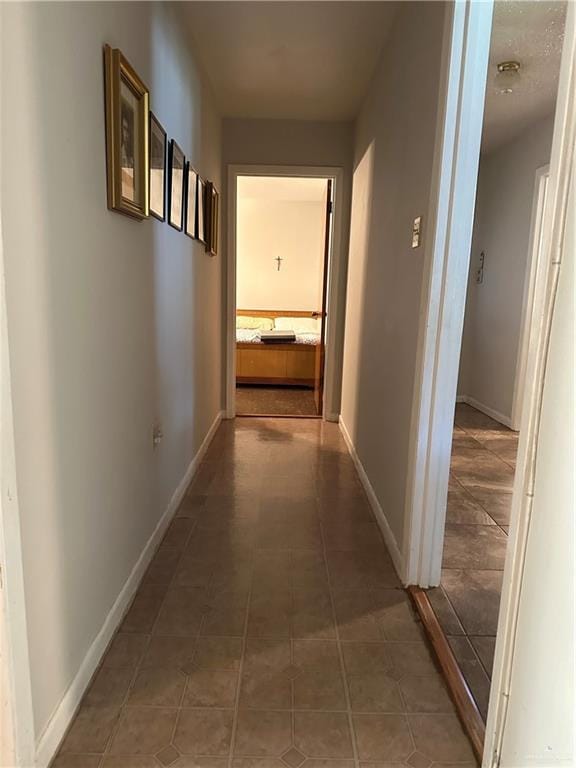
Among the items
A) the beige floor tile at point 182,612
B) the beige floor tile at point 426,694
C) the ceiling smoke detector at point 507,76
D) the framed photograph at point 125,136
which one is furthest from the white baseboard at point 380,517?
the ceiling smoke detector at point 507,76

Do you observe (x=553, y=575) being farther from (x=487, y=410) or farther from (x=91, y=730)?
(x=487, y=410)

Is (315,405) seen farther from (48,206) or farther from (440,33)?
(48,206)

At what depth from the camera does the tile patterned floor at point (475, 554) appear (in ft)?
5.14

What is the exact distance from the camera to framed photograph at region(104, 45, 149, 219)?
1.46 metres

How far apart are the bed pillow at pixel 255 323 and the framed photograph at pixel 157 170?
4.60 metres

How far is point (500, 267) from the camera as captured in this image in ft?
15.5

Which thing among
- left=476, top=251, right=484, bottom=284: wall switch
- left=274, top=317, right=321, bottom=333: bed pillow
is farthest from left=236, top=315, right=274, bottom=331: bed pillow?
left=476, top=251, right=484, bottom=284: wall switch

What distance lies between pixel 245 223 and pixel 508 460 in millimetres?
5453

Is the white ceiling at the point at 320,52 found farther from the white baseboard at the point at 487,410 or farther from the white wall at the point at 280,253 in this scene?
the white wall at the point at 280,253

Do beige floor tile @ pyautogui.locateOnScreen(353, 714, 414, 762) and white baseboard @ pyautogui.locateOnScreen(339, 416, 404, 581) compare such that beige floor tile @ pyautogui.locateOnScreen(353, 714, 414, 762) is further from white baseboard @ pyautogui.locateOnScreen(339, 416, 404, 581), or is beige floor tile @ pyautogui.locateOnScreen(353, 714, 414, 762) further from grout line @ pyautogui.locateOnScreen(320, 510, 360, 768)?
white baseboard @ pyautogui.locateOnScreen(339, 416, 404, 581)

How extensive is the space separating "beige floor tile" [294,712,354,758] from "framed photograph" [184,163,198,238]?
7.32 ft

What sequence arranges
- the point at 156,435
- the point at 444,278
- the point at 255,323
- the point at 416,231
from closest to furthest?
1. the point at 444,278
2. the point at 416,231
3. the point at 156,435
4. the point at 255,323

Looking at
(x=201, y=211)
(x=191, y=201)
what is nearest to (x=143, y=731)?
(x=191, y=201)

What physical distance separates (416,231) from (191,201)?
1380 mm
